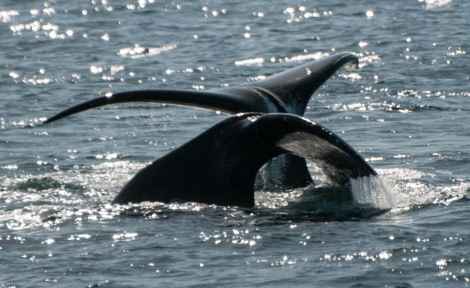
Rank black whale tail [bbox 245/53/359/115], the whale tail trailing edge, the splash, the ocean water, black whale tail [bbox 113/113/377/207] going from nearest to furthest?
the ocean water, black whale tail [bbox 113/113/377/207], the splash, the whale tail trailing edge, black whale tail [bbox 245/53/359/115]

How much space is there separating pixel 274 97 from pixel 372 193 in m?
1.22

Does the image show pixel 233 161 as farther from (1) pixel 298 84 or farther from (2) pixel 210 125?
(2) pixel 210 125

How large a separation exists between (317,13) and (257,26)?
80.9 inches

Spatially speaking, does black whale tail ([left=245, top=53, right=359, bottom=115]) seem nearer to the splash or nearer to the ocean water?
the ocean water

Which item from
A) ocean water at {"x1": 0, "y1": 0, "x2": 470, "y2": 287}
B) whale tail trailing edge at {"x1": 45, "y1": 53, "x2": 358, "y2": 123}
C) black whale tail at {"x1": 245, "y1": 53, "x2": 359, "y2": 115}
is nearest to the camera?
ocean water at {"x1": 0, "y1": 0, "x2": 470, "y2": 287}

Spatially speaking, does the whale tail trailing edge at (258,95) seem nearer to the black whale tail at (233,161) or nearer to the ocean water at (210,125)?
the black whale tail at (233,161)

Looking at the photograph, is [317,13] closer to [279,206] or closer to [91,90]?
[91,90]

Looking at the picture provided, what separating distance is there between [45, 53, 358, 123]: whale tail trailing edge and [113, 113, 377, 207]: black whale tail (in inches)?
17.5

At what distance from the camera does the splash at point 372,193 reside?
8.48 metres

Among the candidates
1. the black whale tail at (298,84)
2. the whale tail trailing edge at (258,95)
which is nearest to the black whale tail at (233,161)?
the whale tail trailing edge at (258,95)

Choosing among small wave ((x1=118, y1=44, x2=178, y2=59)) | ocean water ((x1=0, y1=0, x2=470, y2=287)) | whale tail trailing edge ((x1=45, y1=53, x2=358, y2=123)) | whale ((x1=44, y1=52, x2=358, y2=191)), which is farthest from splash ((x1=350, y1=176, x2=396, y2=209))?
small wave ((x1=118, y1=44, x2=178, y2=59))

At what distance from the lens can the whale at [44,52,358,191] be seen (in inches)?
350

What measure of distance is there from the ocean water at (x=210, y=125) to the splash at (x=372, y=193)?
0.09 ft

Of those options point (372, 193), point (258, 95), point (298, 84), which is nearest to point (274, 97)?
point (258, 95)
